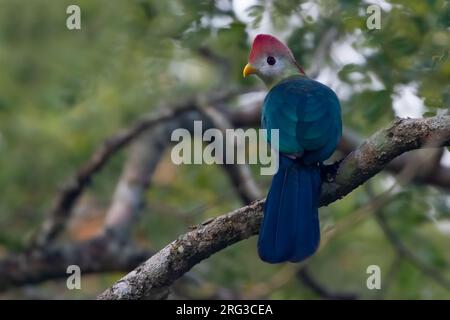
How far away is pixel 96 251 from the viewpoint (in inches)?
208

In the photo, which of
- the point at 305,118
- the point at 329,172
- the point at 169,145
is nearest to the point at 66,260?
the point at 169,145

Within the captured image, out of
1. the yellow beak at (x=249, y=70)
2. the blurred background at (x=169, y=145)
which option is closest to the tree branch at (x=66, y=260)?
the blurred background at (x=169, y=145)

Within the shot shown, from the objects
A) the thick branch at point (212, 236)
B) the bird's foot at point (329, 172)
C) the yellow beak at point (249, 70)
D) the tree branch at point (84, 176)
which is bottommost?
the thick branch at point (212, 236)

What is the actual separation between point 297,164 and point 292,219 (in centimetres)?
24

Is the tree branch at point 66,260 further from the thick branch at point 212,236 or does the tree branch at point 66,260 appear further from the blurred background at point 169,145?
the thick branch at point 212,236

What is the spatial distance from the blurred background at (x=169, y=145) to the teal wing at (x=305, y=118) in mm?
669

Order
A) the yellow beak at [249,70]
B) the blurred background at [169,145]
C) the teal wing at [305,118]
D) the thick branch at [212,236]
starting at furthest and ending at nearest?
the blurred background at [169,145] < the yellow beak at [249,70] < the teal wing at [305,118] < the thick branch at [212,236]

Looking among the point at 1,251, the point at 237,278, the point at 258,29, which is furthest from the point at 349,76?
the point at 1,251

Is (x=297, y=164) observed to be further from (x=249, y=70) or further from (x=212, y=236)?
(x=249, y=70)

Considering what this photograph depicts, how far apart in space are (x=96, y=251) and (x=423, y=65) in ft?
7.37

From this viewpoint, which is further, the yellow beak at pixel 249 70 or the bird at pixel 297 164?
the yellow beak at pixel 249 70

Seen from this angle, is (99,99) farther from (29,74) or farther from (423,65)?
(423,65)

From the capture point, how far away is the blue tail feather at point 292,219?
311 cm

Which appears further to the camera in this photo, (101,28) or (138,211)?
(101,28)
